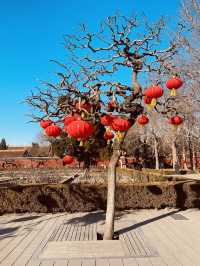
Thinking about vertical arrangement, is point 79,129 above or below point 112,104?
below

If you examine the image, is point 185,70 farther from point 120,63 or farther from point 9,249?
point 9,249

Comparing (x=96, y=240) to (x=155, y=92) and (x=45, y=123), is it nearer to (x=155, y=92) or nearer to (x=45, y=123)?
(x=45, y=123)

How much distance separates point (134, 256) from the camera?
7133 millimetres

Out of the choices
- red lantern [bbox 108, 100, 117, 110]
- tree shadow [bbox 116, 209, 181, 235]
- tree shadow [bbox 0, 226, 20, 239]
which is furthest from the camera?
tree shadow [bbox 116, 209, 181, 235]

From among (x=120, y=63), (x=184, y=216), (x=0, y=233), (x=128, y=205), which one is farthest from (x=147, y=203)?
(x=120, y=63)

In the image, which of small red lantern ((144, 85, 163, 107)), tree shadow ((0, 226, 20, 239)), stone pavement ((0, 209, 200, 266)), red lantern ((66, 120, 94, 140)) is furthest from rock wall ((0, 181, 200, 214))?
red lantern ((66, 120, 94, 140))

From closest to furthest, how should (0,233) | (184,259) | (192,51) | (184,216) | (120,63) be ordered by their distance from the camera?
(184,259) < (120,63) < (0,233) < (184,216) < (192,51)

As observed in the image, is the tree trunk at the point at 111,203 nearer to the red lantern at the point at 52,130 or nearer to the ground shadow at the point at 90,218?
the red lantern at the point at 52,130

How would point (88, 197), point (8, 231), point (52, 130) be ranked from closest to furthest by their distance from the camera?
point (52, 130)
point (8, 231)
point (88, 197)

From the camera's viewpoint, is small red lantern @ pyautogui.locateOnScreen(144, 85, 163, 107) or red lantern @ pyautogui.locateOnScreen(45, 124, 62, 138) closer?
small red lantern @ pyautogui.locateOnScreen(144, 85, 163, 107)

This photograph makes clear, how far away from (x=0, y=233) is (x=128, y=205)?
5.62 m

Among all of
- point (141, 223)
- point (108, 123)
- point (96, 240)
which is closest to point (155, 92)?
point (108, 123)

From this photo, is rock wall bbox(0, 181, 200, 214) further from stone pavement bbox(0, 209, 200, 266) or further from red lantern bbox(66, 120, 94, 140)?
red lantern bbox(66, 120, 94, 140)

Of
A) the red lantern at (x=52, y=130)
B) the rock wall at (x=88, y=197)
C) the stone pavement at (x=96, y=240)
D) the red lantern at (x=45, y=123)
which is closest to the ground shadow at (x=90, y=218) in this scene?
the stone pavement at (x=96, y=240)
